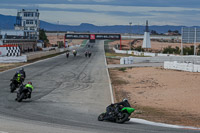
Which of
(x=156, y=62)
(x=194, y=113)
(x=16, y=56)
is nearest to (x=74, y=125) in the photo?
(x=194, y=113)

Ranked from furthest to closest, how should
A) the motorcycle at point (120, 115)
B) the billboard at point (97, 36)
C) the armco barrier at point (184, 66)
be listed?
the billboard at point (97, 36) → the armco barrier at point (184, 66) → the motorcycle at point (120, 115)

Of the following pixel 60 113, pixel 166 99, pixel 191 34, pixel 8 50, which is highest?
pixel 191 34

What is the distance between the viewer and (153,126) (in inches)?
468

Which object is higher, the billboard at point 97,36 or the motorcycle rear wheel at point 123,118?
the billboard at point 97,36

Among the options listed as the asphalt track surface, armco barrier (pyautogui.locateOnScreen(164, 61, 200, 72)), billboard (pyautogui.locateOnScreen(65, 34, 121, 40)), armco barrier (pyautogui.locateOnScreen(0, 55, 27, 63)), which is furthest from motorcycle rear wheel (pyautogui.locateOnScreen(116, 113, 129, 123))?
billboard (pyautogui.locateOnScreen(65, 34, 121, 40))

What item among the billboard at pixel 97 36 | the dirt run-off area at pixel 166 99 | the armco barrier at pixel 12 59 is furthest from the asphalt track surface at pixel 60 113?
the billboard at pixel 97 36

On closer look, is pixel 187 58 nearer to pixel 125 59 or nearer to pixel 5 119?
pixel 125 59

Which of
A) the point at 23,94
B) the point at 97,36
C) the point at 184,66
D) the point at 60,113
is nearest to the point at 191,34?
the point at 184,66

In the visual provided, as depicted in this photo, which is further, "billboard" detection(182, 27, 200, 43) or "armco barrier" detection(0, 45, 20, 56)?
→ "billboard" detection(182, 27, 200, 43)

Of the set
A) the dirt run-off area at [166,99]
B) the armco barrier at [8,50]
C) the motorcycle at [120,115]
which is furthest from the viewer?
the armco barrier at [8,50]

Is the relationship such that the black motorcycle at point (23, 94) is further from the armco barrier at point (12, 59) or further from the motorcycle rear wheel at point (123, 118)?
the armco barrier at point (12, 59)

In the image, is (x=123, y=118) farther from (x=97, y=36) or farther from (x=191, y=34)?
(x=97, y=36)

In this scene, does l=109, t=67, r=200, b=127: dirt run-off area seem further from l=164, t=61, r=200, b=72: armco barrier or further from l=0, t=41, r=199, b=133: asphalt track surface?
l=164, t=61, r=200, b=72: armco barrier

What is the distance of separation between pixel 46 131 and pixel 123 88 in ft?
46.6
